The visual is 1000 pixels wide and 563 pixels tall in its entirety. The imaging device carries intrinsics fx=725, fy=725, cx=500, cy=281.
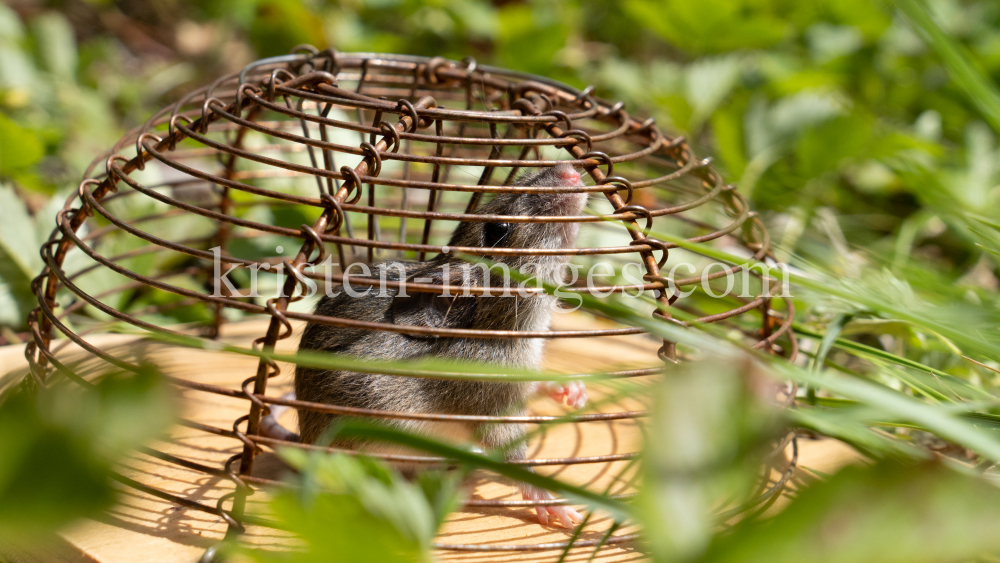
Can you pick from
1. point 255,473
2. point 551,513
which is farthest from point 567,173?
point 255,473

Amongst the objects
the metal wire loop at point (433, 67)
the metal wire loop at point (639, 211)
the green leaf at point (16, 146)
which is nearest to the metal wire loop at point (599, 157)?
the metal wire loop at point (639, 211)

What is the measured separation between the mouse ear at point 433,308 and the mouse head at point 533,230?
0.18 meters

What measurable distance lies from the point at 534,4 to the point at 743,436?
21.0ft

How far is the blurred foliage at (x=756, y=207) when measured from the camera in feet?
2.87

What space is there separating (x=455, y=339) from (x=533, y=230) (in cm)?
45

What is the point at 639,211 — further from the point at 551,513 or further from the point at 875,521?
the point at 875,521

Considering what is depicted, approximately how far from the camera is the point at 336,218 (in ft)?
6.50

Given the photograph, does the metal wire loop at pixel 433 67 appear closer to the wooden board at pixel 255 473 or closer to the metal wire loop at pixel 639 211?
the metal wire loop at pixel 639 211

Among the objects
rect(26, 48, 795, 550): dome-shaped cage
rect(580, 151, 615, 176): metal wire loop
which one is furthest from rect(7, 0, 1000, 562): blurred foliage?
rect(580, 151, 615, 176): metal wire loop

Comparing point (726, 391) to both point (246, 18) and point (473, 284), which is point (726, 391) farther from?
point (246, 18)

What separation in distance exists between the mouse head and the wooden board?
535 millimetres

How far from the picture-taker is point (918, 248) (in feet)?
16.3

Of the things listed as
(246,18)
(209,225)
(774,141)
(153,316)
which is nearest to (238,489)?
(153,316)

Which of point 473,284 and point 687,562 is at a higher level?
point 473,284
